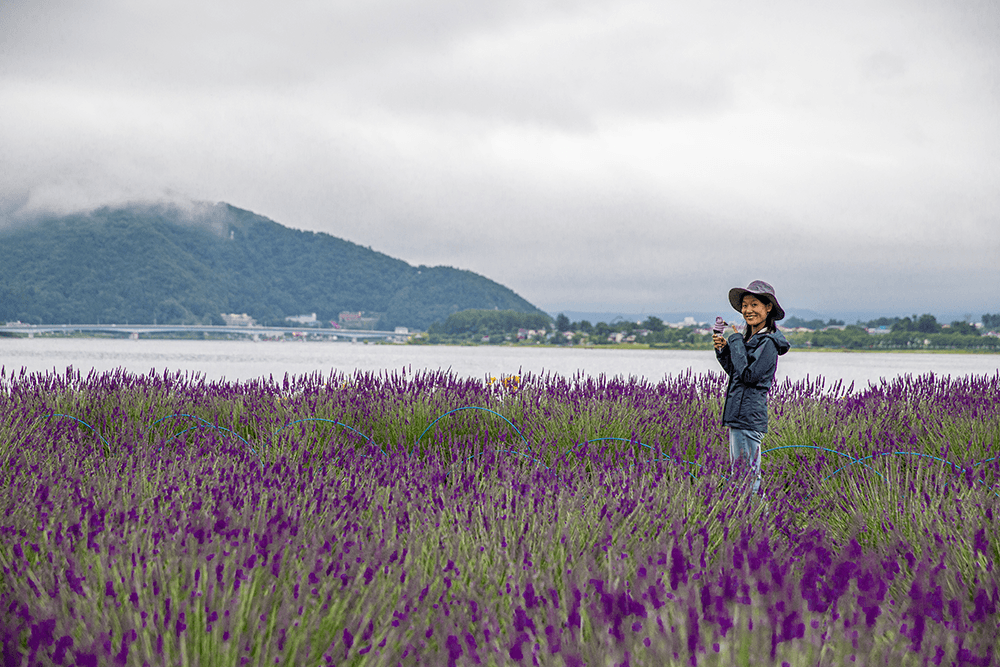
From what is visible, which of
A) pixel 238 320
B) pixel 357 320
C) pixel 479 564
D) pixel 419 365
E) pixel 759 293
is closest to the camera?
pixel 479 564

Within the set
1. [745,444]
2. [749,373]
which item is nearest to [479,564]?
[749,373]

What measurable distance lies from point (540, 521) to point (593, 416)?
252 centimetres

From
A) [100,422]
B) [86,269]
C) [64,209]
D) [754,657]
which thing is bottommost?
[100,422]

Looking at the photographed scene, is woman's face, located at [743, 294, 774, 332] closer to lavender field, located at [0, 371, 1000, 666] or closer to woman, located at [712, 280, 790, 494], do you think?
woman, located at [712, 280, 790, 494]

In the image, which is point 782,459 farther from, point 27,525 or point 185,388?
point 185,388

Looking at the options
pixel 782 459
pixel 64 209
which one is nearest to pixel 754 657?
pixel 782 459

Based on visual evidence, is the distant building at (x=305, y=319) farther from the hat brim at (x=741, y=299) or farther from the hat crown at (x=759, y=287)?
the hat crown at (x=759, y=287)

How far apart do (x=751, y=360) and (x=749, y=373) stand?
0.07 meters

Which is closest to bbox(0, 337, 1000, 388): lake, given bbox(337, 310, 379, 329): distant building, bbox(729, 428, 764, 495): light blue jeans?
bbox(729, 428, 764, 495): light blue jeans

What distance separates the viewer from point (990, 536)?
7.41 ft

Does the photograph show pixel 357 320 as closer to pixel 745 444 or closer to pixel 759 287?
pixel 745 444

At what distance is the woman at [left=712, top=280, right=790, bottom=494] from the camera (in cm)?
346

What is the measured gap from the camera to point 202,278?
107 m

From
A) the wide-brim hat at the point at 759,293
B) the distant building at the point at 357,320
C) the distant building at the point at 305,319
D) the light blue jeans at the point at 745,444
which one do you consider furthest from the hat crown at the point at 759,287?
the distant building at the point at 305,319
